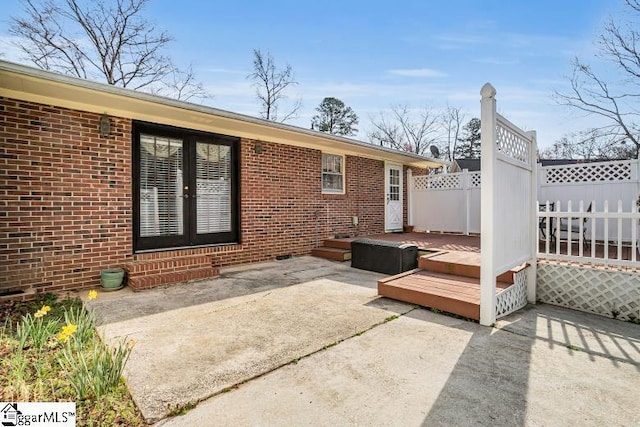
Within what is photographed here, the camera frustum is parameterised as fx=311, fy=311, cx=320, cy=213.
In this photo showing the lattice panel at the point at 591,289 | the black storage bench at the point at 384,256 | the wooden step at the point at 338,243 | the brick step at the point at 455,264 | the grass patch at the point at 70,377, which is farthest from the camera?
the wooden step at the point at 338,243

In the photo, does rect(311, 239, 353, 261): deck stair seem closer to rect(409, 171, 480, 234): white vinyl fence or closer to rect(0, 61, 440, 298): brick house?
rect(0, 61, 440, 298): brick house

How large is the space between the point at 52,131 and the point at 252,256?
3797mm

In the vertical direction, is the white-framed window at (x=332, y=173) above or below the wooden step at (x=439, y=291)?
above

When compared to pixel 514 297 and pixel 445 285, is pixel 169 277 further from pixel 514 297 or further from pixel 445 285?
pixel 514 297

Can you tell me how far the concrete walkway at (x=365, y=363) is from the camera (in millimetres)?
1880

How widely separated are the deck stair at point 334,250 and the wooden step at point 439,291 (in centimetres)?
229

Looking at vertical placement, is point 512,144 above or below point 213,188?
above

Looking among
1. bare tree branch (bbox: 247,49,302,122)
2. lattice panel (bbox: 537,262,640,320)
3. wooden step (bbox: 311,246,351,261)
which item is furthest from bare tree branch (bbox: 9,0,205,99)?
lattice panel (bbox: 537,262,640,320)

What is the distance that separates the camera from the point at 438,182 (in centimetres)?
991

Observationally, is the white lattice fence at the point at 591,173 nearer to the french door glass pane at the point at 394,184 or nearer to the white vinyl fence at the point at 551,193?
the white vinyl fence at the point at 551,193

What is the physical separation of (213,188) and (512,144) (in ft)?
16.5

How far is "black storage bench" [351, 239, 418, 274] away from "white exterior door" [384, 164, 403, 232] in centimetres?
384

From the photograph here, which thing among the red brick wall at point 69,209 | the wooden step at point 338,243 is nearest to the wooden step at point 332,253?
the wooden step at point 338,243

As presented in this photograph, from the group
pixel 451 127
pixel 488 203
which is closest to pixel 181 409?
pixel 488 203
